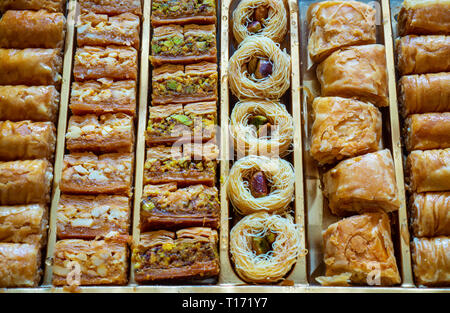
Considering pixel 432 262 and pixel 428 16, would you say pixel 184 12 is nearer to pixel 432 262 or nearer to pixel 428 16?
pixel 428 16

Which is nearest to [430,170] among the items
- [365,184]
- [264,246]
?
[365,184]

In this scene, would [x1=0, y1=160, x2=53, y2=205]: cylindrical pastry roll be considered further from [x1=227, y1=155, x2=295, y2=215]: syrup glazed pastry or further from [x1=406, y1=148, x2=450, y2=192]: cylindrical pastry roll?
[x1=406, y1=148, x2=450, y2=192]: cylindrical pastry roll

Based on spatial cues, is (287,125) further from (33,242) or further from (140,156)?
(33,242)

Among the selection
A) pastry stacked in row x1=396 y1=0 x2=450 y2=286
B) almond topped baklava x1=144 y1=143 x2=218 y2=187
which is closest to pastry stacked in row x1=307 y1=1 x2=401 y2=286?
pastry stacked in row x1=396 y1=0 x2=450 y2=286

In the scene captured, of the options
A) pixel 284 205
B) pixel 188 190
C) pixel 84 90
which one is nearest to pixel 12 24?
pixel 84 90

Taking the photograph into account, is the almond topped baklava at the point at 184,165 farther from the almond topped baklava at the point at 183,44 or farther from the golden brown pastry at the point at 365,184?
the golden brown pastry at the point at 365,184
